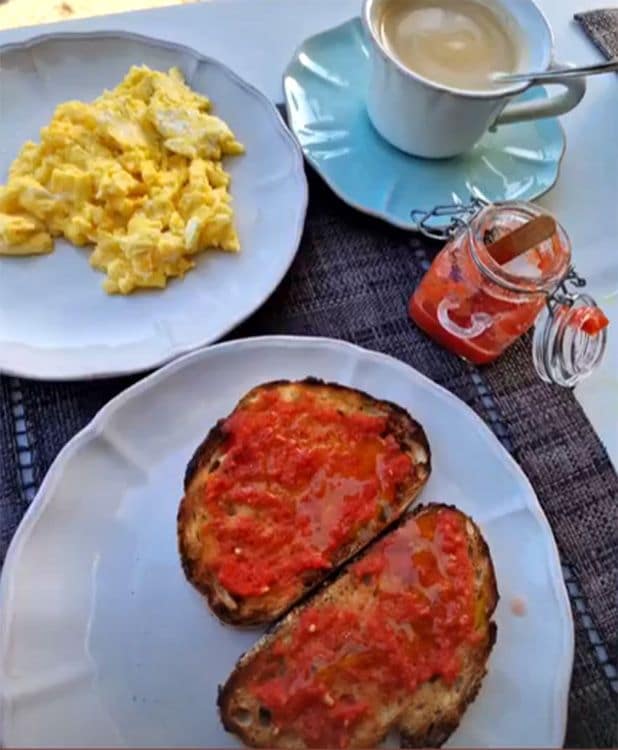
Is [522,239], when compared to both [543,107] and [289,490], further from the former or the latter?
[289,490]

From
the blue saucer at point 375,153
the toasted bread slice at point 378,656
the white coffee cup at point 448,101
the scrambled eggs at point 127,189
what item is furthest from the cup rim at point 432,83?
the toasted bread slice at point 378,656

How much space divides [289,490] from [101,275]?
46 centimetres

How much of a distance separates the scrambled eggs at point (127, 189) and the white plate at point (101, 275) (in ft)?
0.10

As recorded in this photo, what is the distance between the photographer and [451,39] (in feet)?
4.72

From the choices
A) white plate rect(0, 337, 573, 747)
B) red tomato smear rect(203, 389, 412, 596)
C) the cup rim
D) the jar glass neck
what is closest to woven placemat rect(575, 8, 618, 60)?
the cup rim

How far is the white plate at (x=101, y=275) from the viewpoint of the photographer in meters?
1.19

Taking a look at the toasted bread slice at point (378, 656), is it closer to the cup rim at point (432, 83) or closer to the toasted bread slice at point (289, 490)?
the toasted bread slice at point (289, 490)

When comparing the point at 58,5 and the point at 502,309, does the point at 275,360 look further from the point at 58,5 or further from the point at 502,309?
the point at 58,5

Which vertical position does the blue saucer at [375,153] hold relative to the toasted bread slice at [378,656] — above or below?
above

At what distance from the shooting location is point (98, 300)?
49.4 inches

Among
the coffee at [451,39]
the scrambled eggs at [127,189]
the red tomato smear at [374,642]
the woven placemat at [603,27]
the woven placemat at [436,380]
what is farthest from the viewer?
the woven placemat at [603,27]

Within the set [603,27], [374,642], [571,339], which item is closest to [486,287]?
[571,339]

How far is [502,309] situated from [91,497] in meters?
0.64

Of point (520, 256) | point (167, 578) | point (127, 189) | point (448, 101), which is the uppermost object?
point (448, 101)
